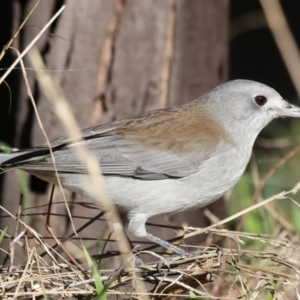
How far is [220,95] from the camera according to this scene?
4199 millimetres

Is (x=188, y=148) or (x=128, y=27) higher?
(x=128, y=27)

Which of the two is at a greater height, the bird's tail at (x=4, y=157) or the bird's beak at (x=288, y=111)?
the bird's beak at (x=288, y=111)

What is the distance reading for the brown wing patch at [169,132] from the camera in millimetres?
3898

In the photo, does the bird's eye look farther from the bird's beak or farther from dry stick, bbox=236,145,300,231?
dry stick, bbox=236,145,300,231

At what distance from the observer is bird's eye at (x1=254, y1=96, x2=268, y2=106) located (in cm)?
409

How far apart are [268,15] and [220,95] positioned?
0.65 metres

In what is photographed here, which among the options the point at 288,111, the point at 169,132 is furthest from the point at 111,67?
the point at 288,111

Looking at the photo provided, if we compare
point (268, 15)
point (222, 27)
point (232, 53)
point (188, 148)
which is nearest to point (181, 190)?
point (188, 148)

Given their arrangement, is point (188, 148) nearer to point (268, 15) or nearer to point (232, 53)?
point (268, 15)

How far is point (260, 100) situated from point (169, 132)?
23.1 inches

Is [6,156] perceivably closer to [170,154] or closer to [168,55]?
[170,154]

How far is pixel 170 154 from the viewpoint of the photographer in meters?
3.91

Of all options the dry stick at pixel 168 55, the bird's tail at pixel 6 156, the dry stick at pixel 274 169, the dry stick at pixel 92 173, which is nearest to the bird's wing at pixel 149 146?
the dry stick at pixel 92 173

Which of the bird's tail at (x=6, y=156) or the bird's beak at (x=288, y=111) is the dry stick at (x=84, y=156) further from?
the bird's beak at (x=288, y=111)
